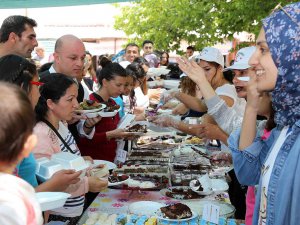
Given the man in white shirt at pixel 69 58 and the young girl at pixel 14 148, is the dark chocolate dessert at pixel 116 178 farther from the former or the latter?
the young girl at pixel 14 148

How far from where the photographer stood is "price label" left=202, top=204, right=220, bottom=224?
2.18 m

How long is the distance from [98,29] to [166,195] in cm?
1567

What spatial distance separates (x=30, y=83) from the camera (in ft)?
6.66

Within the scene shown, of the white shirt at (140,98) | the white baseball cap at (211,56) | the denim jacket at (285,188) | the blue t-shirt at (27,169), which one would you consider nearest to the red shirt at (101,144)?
the white baseball cap at (211,56)

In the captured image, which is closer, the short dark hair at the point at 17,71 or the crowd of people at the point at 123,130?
the crowd of people at the point at 123,130

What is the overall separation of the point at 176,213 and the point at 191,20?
26.1 ft

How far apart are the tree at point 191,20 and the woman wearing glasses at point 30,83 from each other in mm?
4781

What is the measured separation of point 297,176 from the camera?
133 cm

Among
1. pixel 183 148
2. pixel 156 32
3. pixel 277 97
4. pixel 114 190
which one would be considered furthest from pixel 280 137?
pixel 156 32

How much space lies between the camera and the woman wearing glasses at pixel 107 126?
142 inches

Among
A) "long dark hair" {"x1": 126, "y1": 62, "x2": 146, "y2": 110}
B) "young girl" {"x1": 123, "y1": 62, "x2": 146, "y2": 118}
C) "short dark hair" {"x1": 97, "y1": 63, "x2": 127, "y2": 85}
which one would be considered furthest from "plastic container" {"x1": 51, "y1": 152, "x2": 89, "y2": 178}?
"long dark hair" {"x1": 126, "y1": 62, "x2": 146, "y2": 110}

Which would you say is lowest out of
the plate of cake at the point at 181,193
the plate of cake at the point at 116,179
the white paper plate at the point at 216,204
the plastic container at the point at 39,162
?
the plate of cake at the point at 181,193

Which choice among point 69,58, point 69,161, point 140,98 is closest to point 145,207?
point 69,161

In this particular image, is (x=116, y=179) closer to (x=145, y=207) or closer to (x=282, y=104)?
(x=145, y=207)
